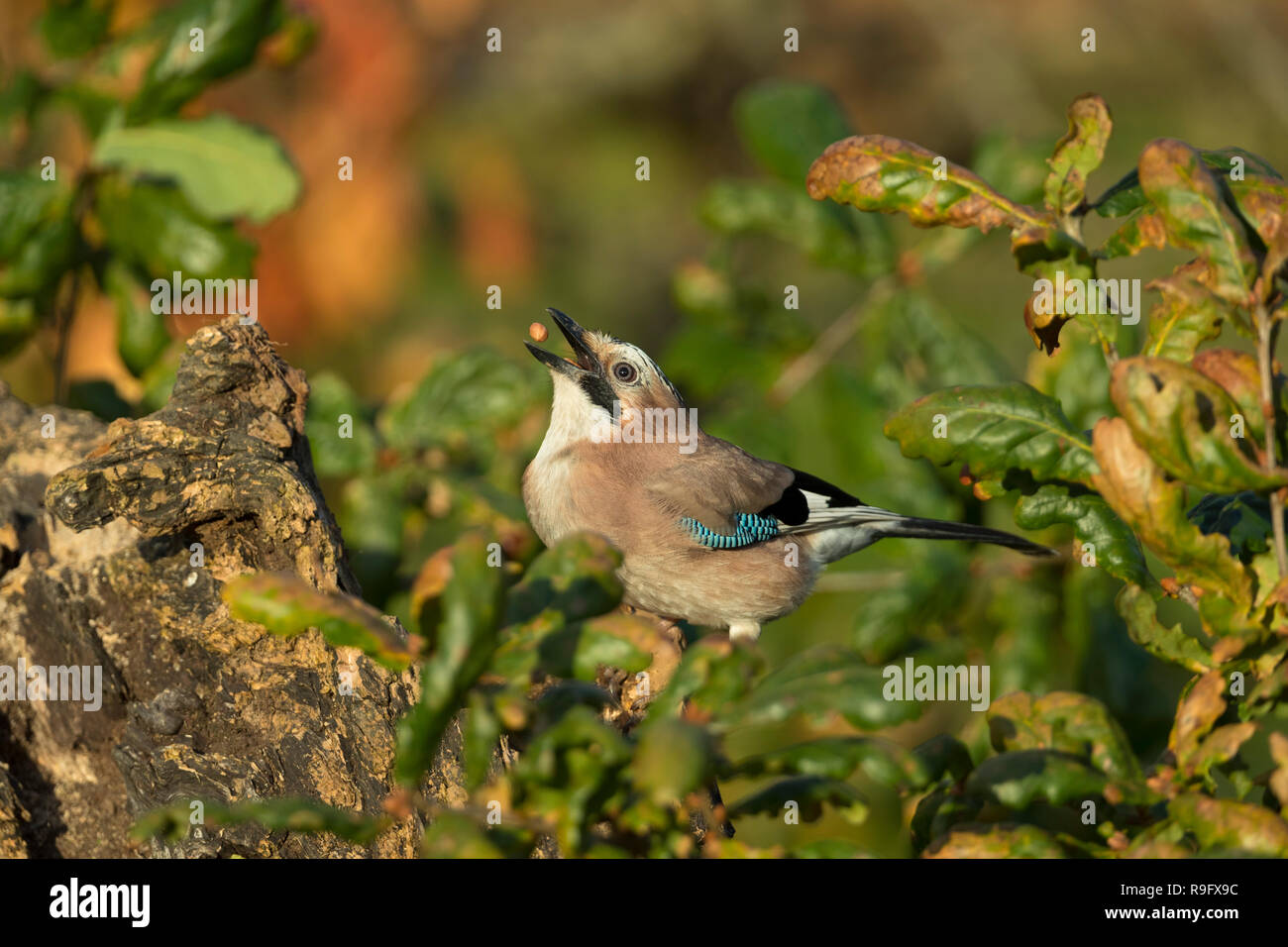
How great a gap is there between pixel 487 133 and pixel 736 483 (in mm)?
5497

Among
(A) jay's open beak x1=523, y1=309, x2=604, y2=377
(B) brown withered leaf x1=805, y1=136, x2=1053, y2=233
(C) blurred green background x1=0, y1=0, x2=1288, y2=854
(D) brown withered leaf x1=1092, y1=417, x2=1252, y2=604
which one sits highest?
(C) blurred green background x1=0, y1=0, x2=1288, y2=854

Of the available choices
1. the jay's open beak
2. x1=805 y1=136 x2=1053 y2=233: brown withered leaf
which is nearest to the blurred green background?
the jay's open beak

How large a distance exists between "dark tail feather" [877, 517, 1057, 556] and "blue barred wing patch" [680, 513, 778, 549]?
1.93ft

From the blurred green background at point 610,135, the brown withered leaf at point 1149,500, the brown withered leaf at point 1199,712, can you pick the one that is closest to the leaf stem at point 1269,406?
the brown withered leaf at point 1149,500

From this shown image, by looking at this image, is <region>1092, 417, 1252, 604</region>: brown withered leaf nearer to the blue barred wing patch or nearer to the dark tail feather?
the dark tail feather

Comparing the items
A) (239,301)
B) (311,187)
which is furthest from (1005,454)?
(311,187)

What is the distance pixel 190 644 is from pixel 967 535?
297cm

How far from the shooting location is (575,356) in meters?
5.79

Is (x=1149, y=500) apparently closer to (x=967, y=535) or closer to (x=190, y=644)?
(x=190, y=644)

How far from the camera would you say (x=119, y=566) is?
3.64m

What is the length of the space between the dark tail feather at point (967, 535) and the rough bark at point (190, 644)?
98.3 inches

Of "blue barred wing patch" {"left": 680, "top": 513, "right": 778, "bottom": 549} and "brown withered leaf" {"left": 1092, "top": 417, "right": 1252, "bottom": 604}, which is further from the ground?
"blue barred wing patch" {"left": 680, "top": 513, "right": 778, "bottom": 549}

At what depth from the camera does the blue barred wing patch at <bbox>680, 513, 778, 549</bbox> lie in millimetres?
5195
